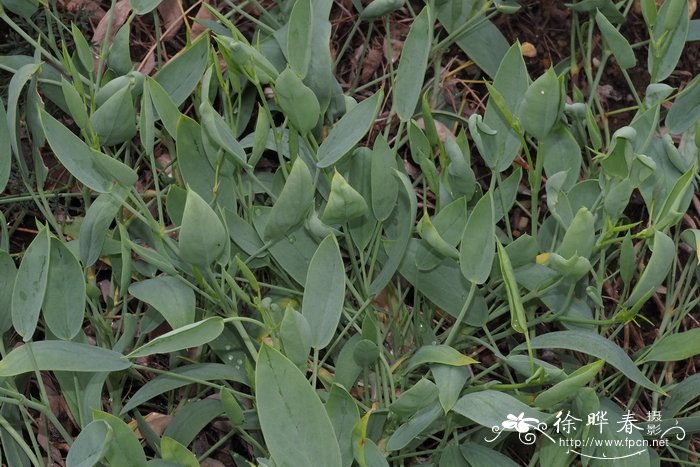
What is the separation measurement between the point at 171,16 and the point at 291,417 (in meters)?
0.59

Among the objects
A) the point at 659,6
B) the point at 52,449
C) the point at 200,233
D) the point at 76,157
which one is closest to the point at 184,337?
the point at 200,233

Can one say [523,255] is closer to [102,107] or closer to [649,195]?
[649,195]

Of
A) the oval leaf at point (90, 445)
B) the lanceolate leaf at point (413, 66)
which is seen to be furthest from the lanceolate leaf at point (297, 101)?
the oval leaf at point (90, 445)

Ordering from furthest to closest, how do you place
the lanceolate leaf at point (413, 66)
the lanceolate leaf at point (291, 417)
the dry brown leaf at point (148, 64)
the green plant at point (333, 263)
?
1. the dry brown leaf at point (148, 64)
2. the lanceolate leaf at point (413, 66)
3. the green plant at point (333, 263)
4. the lanceolate leaf at point (291, 417)

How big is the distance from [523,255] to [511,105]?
0.54ft

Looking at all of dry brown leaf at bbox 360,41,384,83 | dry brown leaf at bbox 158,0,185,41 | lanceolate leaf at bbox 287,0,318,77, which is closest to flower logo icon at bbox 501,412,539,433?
lanceolate leaf at bbox 287,0,318,77

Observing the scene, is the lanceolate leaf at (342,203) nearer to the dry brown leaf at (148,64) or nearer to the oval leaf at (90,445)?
the oval leaf at (90,445)

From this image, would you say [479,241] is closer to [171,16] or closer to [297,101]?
[297,101]

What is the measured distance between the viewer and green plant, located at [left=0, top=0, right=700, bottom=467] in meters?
0.75

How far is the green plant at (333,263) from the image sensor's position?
0.75 metres

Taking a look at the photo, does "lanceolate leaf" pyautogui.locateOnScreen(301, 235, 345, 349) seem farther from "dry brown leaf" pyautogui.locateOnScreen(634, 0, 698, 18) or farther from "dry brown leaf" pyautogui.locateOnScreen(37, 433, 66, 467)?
"dry brown leaf" pyautogui.locateOnScreen(634, 0, 698, 18)

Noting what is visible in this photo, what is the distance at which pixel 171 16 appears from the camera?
105cm

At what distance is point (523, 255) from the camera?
0.82 meters

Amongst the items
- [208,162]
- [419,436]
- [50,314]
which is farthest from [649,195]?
[50,314]
